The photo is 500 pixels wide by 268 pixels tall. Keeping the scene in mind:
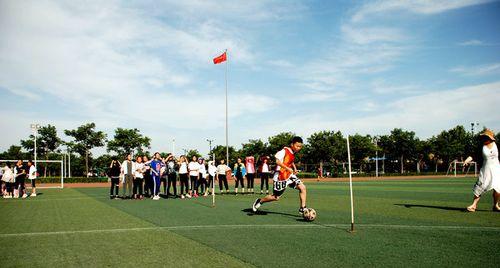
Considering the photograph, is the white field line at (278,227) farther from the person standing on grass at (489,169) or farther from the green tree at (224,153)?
the green tree at (224,153)

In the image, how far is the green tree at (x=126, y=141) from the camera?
68.9 metres

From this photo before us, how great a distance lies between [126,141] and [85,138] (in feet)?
24.4

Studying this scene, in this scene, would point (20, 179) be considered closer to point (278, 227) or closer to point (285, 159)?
point (285, 159)

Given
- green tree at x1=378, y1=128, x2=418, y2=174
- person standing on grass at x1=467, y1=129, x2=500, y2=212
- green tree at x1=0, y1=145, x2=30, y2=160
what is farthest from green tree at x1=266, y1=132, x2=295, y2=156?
person standing on grass at x1=467, y1=129, x2=500, y2=212

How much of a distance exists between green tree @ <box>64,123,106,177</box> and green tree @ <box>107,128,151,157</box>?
2449mm

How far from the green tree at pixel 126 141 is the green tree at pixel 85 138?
2.45 metres

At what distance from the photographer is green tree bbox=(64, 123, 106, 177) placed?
225ft

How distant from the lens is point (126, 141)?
6875 cm

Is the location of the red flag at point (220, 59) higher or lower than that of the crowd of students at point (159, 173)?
higher

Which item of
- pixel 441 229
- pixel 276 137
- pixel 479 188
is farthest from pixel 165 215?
pixel 276 137

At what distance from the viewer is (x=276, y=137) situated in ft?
279

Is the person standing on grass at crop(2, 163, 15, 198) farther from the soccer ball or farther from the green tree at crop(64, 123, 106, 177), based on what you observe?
the green tree at crop(64, 123, 106, 177)

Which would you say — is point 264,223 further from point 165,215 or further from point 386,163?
point 386,163

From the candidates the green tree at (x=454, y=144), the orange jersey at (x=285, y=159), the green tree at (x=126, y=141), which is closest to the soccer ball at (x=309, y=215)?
the orange jersey at (x=285, y=159)
